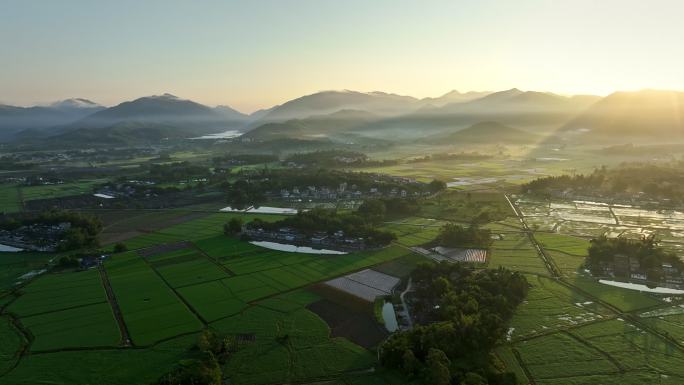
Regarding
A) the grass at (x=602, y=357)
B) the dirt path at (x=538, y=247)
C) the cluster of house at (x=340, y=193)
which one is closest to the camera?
the grass at (x=602, y=357)

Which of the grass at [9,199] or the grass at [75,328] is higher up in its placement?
the grass at [9,199]

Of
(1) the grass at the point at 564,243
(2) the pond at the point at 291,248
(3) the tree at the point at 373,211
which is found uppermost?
(3) the tree at the point at 373,211

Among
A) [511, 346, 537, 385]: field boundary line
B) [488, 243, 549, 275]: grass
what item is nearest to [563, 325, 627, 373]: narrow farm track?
[511, 346, 537, 385]: field boundary line

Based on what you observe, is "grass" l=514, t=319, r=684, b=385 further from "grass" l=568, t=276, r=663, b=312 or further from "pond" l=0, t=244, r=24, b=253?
"pond" l=0, t=244, r=24, b=253

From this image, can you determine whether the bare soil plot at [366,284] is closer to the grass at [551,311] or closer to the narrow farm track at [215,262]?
the narrow farm track at [215,262]

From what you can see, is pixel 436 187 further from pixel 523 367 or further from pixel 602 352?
pixel 523 367

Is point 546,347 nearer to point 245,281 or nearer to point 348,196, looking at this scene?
point 245,281

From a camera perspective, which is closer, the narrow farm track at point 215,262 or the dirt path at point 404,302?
the dirt path at point 404,302

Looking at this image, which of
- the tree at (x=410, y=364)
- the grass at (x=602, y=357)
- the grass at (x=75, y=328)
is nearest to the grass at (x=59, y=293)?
the grass at (x=75, y=328)
